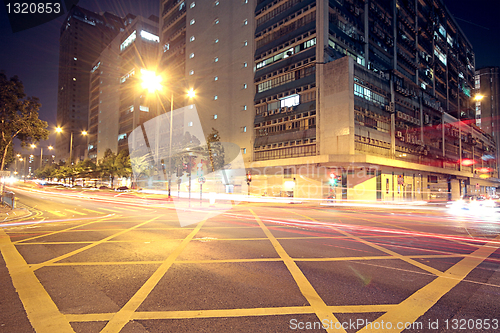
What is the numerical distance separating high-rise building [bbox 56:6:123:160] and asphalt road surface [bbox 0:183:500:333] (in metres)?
166

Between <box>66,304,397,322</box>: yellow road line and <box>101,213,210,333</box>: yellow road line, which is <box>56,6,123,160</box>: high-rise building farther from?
<box>66,304,397,322</box>: yellow road line

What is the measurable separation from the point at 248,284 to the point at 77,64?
7546 inches

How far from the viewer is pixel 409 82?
47.6 m

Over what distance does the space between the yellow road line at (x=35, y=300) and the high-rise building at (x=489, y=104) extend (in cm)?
10699

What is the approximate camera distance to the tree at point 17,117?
746 inches

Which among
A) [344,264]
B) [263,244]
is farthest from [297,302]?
[263,244]

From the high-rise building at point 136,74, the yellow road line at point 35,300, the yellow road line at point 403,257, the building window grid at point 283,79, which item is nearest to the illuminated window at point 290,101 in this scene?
the building window grid at point 283,79

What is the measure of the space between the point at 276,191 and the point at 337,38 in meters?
24.6

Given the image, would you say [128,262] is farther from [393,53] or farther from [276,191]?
[393,53]

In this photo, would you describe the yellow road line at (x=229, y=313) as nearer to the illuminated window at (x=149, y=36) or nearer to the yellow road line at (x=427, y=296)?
the yellow road line at (x=427, y=296)

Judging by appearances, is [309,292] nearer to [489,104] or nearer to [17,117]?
[17,117]

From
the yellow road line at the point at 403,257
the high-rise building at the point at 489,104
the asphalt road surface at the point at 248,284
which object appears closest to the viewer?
the asphalt road surface at the point at 248,284

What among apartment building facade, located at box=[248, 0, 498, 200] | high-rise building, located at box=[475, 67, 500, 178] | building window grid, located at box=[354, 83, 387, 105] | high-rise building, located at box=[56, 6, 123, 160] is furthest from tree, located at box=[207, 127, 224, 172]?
high-rise building, located at box=[56, 6, 123, 160]

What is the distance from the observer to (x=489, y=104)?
81.9m
